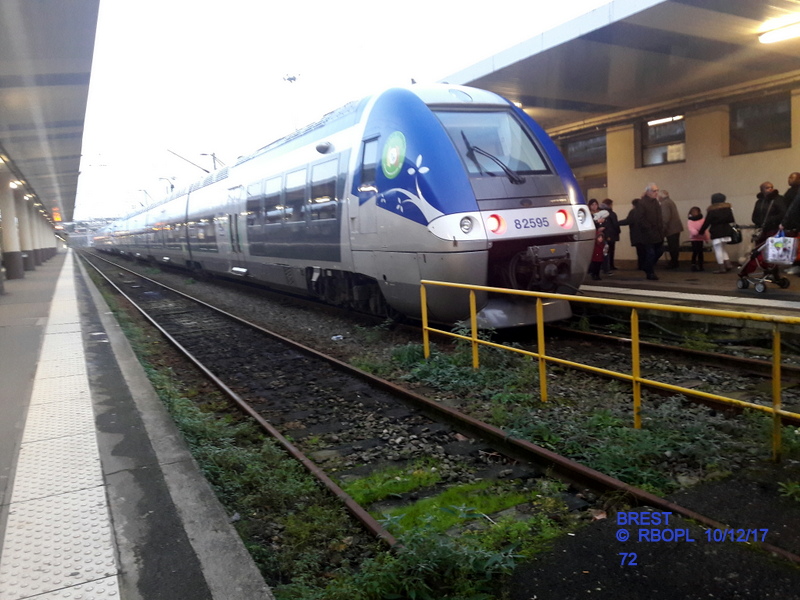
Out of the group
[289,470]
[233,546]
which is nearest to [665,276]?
[289,470]

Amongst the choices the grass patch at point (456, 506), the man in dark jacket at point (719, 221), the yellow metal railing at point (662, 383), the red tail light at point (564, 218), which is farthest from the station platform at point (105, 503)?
the man in dark jacket at point (719, 221)

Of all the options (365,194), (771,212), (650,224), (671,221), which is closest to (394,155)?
(365,194)

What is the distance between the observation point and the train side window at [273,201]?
11836 millimetres

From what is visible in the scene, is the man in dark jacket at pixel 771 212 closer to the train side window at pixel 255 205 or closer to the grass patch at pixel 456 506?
the grass patch at pixel 456 506

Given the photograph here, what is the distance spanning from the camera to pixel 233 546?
3135 millimetres

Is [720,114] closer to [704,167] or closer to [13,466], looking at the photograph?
[704,167]

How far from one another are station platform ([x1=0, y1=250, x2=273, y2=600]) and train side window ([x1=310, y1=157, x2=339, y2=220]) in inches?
148

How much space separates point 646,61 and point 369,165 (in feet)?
17.3

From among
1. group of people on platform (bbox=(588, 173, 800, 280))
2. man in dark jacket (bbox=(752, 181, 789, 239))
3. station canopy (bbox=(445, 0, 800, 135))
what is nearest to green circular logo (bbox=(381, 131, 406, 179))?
station canopy (bbox=(445, 0, 800, 135))

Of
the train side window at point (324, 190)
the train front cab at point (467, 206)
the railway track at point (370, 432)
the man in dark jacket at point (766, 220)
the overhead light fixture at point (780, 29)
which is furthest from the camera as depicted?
the train side window at point (324, 190)

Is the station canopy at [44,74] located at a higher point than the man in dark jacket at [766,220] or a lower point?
higher

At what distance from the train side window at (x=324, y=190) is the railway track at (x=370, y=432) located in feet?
7.20

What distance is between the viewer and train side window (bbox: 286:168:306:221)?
34.8 feet

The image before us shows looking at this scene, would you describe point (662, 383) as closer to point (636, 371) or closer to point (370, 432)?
point (636, 371)
